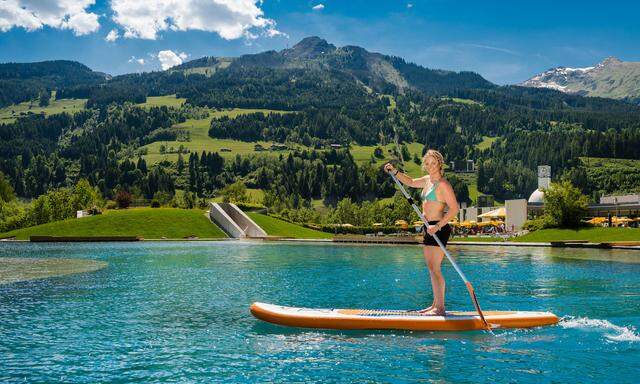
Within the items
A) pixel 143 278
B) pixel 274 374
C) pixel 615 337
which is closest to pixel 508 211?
pixel 143 278

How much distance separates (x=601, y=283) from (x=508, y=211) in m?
96.3

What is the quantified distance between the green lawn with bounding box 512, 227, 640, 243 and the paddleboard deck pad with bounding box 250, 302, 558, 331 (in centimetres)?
6870

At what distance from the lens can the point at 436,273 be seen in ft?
61.8

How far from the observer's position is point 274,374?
14773mm

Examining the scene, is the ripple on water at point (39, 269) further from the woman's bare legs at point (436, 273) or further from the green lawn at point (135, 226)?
the green lawn at point (135, 226)

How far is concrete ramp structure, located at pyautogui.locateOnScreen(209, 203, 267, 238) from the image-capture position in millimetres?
120312

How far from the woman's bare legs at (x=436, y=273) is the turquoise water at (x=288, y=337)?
1.07 m

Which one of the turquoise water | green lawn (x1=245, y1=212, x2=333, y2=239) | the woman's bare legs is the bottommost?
green lawn (x1=245, y1=212, x2=333, y2=239)

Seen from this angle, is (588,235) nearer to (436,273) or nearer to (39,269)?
(39,269)

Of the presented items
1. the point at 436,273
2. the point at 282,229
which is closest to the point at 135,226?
the point at 282,229

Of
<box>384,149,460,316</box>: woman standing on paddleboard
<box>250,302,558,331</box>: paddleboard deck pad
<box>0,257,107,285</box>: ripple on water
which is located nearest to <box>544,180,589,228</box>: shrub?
<box>0,257,107,285</box>: ripple on water

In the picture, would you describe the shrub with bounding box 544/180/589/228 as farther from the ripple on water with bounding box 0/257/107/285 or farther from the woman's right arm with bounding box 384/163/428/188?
the woman's right arm with bounding box 384/163/428/188

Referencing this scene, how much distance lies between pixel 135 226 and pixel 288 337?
103493 millimetres

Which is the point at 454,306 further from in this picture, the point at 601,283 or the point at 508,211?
the point at 508,211
